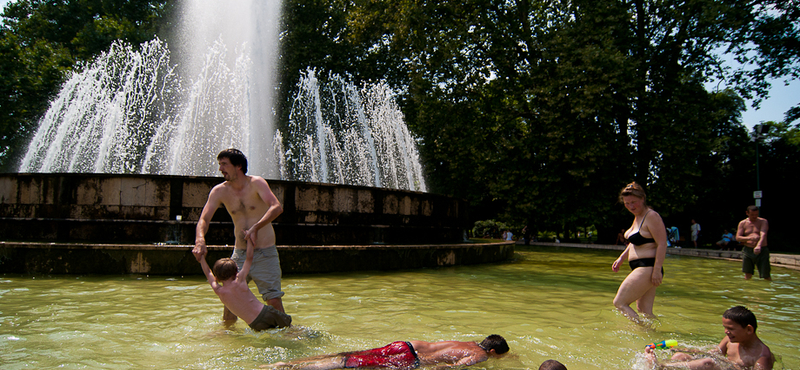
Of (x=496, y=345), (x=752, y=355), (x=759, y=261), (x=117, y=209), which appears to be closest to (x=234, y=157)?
(x=496, y=345)

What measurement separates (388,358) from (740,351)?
2542 mm

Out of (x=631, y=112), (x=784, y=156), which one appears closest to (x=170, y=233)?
(x=631, y=112)

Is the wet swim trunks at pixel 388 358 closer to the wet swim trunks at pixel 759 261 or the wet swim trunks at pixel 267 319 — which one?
the wet swim trunks at pixel 267 319

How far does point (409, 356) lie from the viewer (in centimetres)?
349

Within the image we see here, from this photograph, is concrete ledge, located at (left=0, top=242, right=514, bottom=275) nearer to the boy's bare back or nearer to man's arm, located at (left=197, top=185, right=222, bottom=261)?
man's arm, located at (left=197, top=185, right=222, bottom=261)

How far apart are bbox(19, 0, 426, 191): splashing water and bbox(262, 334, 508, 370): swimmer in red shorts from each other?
15647 millimetres

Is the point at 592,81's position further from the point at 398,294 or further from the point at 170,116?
the point at 170,116

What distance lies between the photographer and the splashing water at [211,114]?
21.3 metres

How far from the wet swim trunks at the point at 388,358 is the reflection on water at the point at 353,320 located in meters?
0.63

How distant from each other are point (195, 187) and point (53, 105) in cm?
2084

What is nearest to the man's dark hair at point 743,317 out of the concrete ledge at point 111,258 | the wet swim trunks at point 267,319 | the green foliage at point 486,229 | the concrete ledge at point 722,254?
the wet swim trunks at point 267,319

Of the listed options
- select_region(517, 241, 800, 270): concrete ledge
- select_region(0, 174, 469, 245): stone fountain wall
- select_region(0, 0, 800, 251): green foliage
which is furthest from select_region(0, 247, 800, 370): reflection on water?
select_region(0, 0, 800, 251): green foliage

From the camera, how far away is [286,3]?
26953 mm

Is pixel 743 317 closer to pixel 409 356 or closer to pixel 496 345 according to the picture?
pixel 496 345
